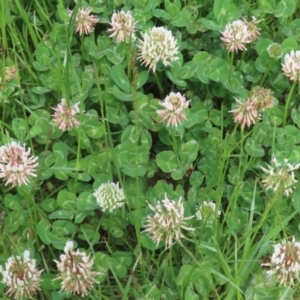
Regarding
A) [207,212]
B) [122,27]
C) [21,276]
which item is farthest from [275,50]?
[21,276]

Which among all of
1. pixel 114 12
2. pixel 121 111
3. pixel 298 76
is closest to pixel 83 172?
pixel 121 111

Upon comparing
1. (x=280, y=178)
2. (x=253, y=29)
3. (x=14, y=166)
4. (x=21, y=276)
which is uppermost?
(x=253, y=29)

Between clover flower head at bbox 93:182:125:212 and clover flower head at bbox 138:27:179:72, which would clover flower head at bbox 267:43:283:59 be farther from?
clover flower head at bbox 93:182:125:212

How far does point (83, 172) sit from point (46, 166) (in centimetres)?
11

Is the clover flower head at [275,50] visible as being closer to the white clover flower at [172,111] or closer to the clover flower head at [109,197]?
the white clover flower at [172,111]

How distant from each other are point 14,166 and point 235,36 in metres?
0.76

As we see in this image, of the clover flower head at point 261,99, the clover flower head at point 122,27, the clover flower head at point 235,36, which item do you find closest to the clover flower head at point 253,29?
the clover flower head at point 235,36

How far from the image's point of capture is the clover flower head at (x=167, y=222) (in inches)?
63.1

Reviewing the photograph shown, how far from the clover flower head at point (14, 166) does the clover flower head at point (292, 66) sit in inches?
31.3

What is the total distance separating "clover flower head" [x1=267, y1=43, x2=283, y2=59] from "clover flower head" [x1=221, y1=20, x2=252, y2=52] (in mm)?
71

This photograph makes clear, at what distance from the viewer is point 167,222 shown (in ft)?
5.26

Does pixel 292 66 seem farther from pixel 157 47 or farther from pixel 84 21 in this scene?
pixel 84 21

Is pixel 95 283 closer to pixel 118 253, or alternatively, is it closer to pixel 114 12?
pixel 118 253

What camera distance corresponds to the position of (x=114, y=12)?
205cm
